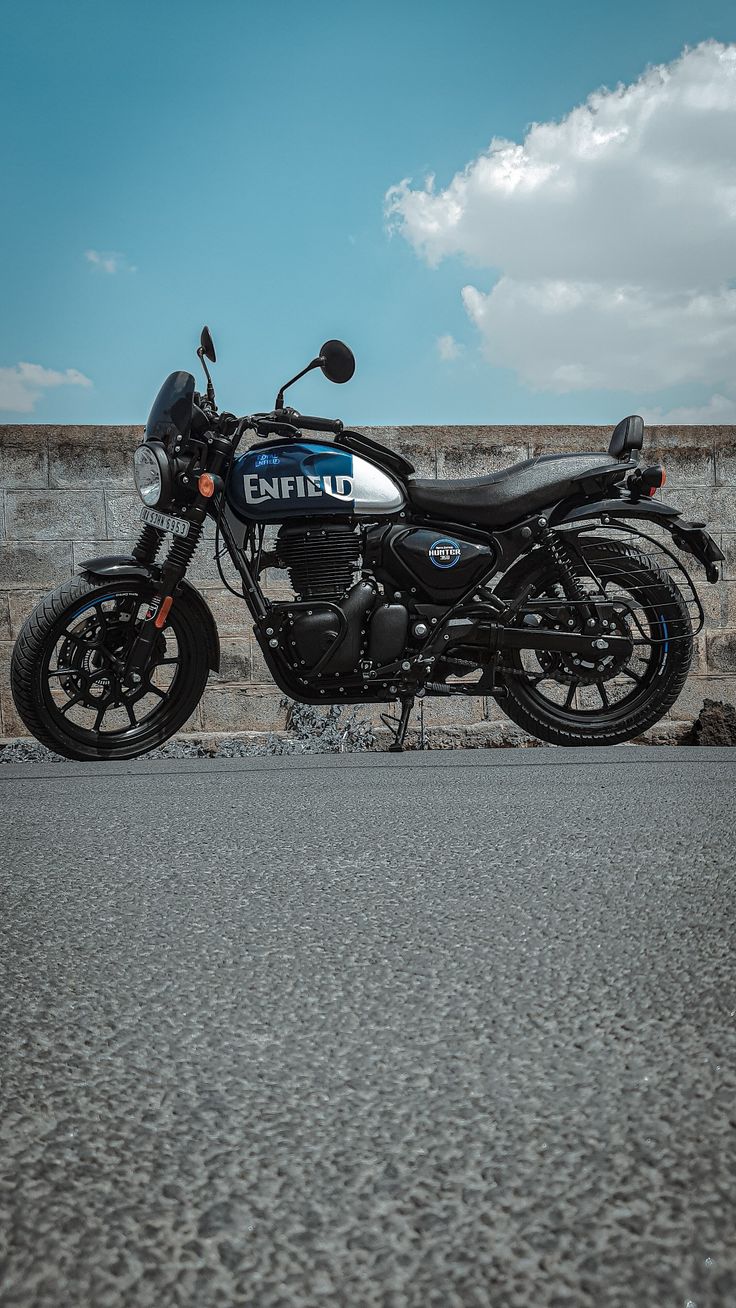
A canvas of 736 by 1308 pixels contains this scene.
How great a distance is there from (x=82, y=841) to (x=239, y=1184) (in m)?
1.34

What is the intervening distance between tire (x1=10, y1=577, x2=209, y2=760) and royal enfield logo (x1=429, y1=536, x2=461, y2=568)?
0.81 meters

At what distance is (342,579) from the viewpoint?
3.34 metres

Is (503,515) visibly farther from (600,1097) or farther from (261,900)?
(600,1097)

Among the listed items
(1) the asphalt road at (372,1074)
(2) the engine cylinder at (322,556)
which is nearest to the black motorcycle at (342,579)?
(2) the engine cylinder at (322,556)

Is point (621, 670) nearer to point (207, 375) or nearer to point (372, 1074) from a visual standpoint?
point (207, 375)

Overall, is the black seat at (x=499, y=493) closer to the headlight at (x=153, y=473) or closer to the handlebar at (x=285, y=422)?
the handlebar at (x=285, y=422)

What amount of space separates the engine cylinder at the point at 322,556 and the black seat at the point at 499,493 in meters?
0.29

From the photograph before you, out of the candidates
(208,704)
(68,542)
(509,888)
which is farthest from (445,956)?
(68,542)

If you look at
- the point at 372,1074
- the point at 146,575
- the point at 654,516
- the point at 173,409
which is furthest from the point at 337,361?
the point at 372,1074

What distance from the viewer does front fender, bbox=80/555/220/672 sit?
3.32 meters

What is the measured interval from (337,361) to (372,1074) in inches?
107

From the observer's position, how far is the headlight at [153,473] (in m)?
3.32

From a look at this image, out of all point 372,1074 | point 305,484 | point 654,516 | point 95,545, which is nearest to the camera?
point 372,1074

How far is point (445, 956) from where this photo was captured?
1239 millimetres
